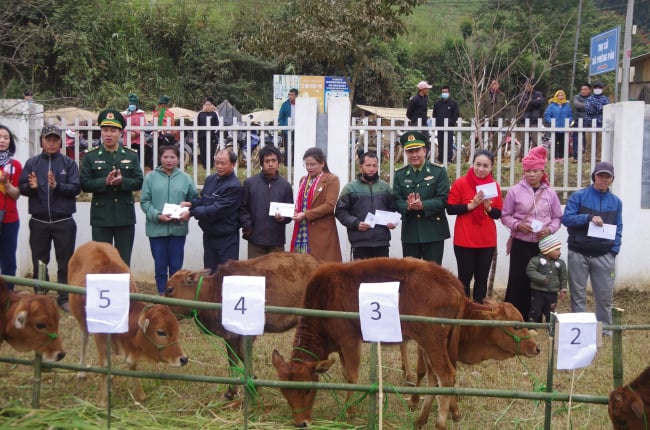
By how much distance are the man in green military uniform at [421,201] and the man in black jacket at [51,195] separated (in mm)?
3949

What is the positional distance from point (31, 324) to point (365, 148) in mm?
6549

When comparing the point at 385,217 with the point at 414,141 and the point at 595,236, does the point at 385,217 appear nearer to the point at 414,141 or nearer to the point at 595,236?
the point at 414,141

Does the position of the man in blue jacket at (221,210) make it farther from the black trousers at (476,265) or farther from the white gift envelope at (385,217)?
the black trousers at (476,265)

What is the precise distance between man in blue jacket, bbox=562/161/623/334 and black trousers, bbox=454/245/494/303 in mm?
966

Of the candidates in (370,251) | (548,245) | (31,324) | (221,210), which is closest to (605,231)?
(548,245)

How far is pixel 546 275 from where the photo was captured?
8.84 metres

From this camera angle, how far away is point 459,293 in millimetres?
6348

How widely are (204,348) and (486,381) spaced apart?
295 centimetres

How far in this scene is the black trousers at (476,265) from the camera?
357 inches

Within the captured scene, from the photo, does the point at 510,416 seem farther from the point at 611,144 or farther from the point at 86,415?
the point at 611,144

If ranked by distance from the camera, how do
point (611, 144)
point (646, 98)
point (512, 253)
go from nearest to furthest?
1. point (512, 253)
2. point (611, 144)
3. point (646, 98)

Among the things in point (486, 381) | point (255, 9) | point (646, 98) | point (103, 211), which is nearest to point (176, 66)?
point (255, 9)

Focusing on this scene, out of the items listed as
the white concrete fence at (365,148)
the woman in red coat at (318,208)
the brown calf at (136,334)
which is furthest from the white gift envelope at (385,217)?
the brown calf at (136,334)

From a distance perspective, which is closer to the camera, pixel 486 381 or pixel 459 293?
pixel 459 293
